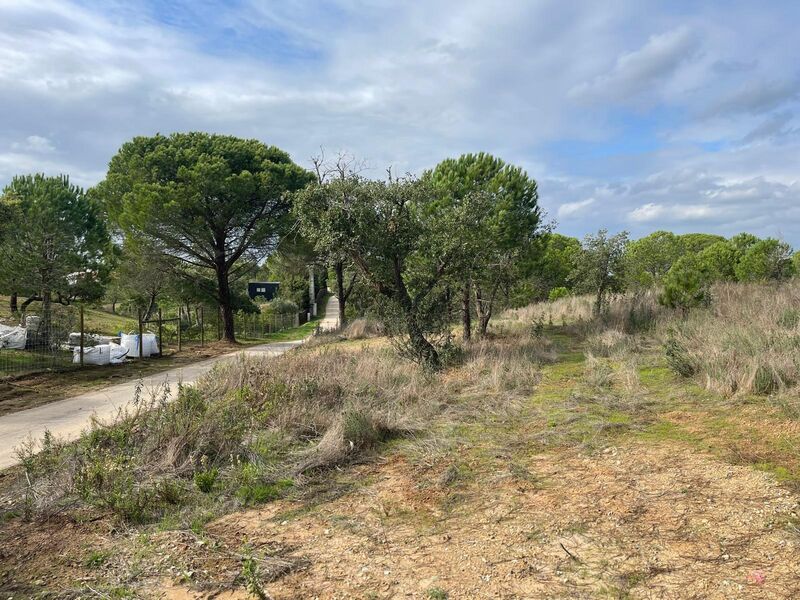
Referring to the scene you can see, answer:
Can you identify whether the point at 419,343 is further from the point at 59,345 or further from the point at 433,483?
the point at 59,345

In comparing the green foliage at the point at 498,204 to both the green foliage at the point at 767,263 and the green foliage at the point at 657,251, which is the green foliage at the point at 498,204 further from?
the green foliage at the point at 657,251

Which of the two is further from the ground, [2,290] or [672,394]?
[2,290]

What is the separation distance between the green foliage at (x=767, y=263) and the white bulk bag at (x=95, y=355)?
915 inches

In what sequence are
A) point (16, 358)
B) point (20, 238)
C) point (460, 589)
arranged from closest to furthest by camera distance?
point (460, 589) < point (16, 358) < point (20, 238)

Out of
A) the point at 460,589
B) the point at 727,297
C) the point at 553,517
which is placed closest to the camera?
the point at 460,589

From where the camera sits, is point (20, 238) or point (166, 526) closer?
point (166, 526)

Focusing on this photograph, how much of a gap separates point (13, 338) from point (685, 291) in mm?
18432

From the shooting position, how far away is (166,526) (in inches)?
161

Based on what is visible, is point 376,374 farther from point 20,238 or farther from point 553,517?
point 20,238

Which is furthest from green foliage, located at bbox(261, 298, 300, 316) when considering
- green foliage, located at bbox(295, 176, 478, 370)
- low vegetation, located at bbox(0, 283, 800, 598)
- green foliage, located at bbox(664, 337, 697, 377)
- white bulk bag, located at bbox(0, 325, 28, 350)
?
green foliage, located at bbox(664, 337, 697, 377)

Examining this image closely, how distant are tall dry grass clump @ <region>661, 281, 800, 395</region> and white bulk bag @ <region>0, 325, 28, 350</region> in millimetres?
14568

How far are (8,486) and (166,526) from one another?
90.8 inches

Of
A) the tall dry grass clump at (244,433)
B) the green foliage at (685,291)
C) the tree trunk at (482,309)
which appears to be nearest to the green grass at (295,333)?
the tree trunk at (482,309)

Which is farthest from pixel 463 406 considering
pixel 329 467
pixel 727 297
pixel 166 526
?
pixel 727 297
